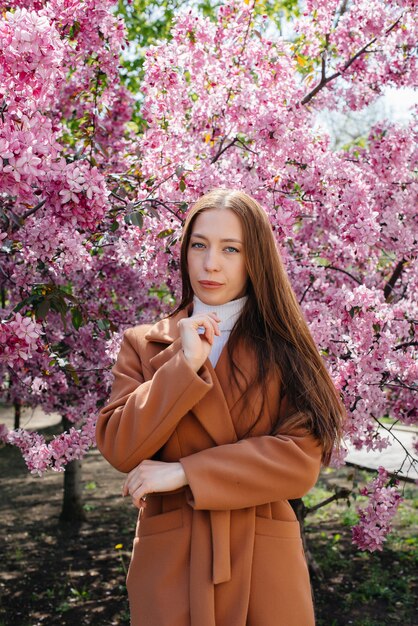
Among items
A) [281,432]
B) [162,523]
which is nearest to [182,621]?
[162,523]

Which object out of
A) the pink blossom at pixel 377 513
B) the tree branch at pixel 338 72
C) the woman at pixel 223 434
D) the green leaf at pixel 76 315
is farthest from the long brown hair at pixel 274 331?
the tree branch at pixel 338 72

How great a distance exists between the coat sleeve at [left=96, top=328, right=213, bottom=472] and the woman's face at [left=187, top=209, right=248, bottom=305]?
0.84ft

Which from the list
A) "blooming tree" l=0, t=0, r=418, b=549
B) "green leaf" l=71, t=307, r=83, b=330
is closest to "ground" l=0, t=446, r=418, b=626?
"blooming tree" l=0, t=0, r=418, b=549

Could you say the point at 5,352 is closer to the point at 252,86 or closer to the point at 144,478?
the point at 144,478

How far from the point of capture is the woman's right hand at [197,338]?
1.87 metres

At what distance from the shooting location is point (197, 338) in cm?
188

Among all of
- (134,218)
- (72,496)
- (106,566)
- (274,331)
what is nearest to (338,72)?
(134,218)

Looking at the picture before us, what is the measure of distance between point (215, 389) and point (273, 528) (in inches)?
16.0

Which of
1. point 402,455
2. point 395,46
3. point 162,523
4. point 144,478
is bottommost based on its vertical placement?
point 402,455

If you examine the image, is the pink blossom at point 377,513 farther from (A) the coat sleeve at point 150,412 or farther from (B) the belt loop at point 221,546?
(A) the coat sleeve at point 150,412

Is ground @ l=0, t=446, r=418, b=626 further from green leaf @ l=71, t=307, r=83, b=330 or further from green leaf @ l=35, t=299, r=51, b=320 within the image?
green leaf @ l=35, t=299, r=51, b=320

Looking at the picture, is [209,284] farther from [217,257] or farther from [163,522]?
[163,522]

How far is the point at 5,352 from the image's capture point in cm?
237

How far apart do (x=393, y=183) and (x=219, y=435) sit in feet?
8.90
